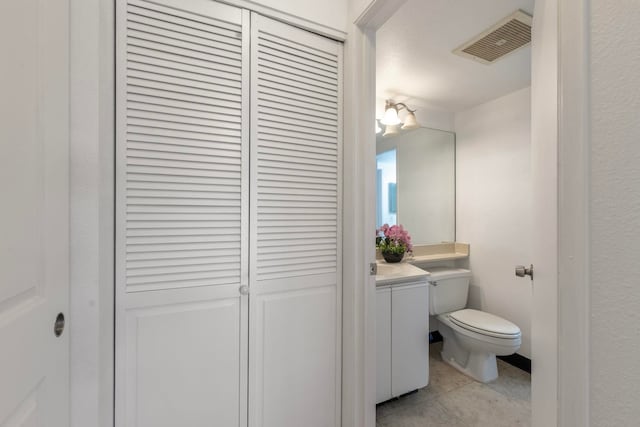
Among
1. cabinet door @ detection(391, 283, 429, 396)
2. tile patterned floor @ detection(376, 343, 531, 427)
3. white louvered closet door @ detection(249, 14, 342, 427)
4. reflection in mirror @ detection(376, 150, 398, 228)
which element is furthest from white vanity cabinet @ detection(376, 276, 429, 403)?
reflection in mirror @ detection(376, 150, 398, 228)

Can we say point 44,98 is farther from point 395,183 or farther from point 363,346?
point 395,183

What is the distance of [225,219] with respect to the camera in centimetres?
107

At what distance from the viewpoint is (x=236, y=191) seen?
1082 mm

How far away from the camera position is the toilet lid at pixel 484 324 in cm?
179

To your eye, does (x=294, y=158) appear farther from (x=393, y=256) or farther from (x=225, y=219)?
(x=393, y=256)

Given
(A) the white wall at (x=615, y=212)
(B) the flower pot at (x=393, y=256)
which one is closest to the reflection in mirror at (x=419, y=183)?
(B) the flower pot at (x=393, y=256)

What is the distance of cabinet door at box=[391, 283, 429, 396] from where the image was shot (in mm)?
1660

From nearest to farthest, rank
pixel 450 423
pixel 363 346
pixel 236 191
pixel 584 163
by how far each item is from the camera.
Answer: pixel 584 163 < pixel 236 191 < pixel 363 346 < pixel 450 423

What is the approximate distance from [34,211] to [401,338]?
1794 mm

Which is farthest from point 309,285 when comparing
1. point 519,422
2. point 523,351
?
point 523,351

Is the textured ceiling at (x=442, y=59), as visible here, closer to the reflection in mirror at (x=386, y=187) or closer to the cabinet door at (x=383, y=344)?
the reflection in mirror at (x=386, y=187)

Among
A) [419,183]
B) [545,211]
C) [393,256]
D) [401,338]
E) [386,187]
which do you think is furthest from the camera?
[419,183]

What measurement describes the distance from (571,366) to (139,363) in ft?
4.08

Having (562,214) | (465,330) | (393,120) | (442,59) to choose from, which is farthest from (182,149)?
(465,330)
